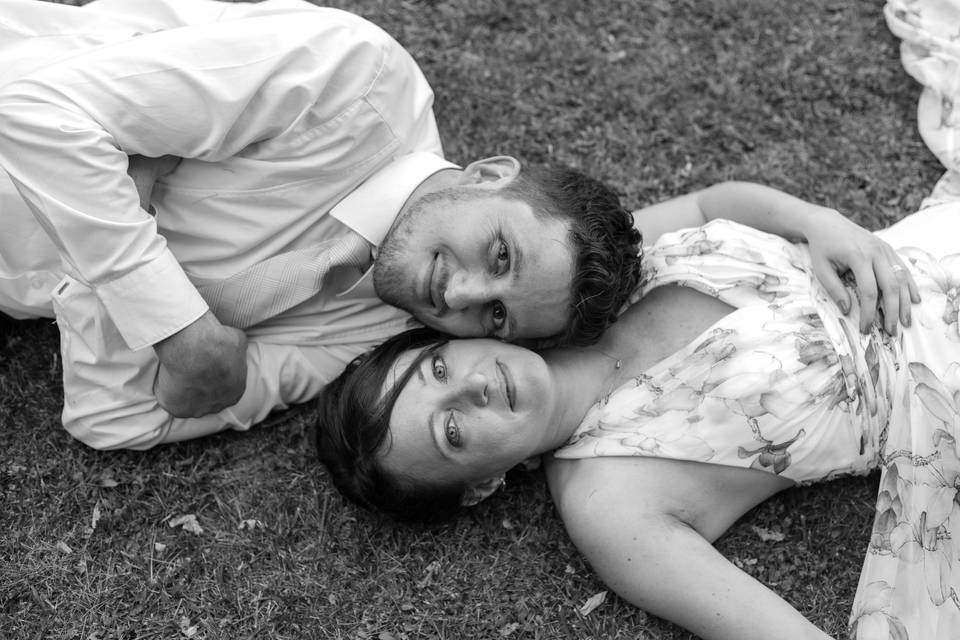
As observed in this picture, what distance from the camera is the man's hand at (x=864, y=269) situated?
12.4 feet

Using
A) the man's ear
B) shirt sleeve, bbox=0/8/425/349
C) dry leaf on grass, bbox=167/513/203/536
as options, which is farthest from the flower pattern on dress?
shirt sleeve, bbox=0/8/425/349

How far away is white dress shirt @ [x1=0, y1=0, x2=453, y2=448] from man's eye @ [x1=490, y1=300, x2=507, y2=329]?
568 mm

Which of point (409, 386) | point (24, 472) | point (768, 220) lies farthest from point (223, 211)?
point (768, 220)

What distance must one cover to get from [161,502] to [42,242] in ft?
3.74

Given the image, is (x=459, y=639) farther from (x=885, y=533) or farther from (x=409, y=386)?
(x=885, y=533)

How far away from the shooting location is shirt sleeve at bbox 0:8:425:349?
131 inches

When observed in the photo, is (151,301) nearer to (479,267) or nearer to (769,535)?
(479,267)

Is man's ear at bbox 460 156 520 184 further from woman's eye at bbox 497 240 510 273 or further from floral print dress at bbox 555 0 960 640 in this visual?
floral print dress at bbox 555 0 960 640

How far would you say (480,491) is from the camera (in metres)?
3.88

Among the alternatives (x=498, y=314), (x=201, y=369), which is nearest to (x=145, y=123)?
(x=201, y=369)

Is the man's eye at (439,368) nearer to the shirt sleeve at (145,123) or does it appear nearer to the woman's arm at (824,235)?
the shirt sleeve at (145,123)

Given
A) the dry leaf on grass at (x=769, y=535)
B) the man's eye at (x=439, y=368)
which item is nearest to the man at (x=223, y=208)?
the man's eye at (x=439, y=368)

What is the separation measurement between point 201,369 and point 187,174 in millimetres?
771

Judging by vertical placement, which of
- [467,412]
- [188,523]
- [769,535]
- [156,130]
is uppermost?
[156,130]
